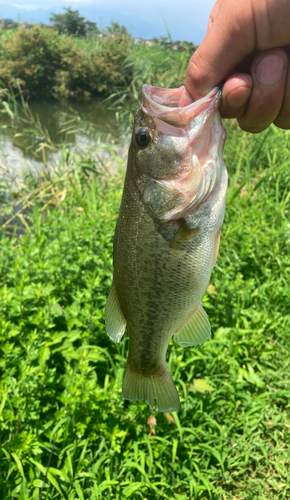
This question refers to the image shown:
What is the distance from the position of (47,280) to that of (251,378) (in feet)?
6.50

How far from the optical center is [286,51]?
4.50 ft

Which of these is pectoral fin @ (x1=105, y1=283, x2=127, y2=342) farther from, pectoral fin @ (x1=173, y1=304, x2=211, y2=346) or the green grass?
the green grass

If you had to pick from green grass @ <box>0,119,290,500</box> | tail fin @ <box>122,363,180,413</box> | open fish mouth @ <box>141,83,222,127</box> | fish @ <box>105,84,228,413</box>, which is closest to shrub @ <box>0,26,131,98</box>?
green grass @ <box>0,119,290,500</box>

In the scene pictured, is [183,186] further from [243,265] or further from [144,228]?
[243,265]

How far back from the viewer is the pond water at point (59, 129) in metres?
9.59

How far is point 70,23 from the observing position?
2333 cm

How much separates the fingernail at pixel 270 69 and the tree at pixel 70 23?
2566cm

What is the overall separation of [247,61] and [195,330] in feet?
4.09

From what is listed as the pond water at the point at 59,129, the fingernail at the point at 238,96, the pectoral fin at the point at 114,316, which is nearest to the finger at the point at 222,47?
the fingernail at the point at 238,96

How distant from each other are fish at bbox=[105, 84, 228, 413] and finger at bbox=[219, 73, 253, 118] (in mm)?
43

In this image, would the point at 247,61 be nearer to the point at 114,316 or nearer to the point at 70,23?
the point at 114,316

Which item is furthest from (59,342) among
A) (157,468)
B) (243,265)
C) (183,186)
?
(243,265)

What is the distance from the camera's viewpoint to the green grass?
2.11 meters

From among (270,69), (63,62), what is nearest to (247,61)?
(270,69)
